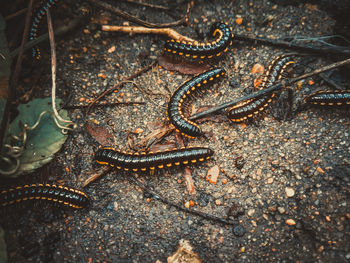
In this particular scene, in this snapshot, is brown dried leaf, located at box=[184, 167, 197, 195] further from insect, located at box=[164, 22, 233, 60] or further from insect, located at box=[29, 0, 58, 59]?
insect, located at box=[29, 0, 58, 59]

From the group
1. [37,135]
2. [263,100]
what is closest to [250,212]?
[263,100]

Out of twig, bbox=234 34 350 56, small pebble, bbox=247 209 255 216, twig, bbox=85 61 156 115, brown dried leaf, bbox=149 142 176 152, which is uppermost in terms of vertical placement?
twig, bbox=234 34 350 56

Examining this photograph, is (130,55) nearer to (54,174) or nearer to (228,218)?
(54,174)

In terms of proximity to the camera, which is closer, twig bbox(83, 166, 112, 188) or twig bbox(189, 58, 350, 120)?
twig bbox(189, 58, 350, 120)

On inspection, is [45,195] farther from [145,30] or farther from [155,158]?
[145,30]

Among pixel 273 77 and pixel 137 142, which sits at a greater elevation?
pixel 273 77

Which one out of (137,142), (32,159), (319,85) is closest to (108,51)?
(137,142)

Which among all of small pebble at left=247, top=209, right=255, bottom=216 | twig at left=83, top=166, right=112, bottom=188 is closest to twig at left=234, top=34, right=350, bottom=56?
small pebble at left=247, top=209, right=255, bottom=216
